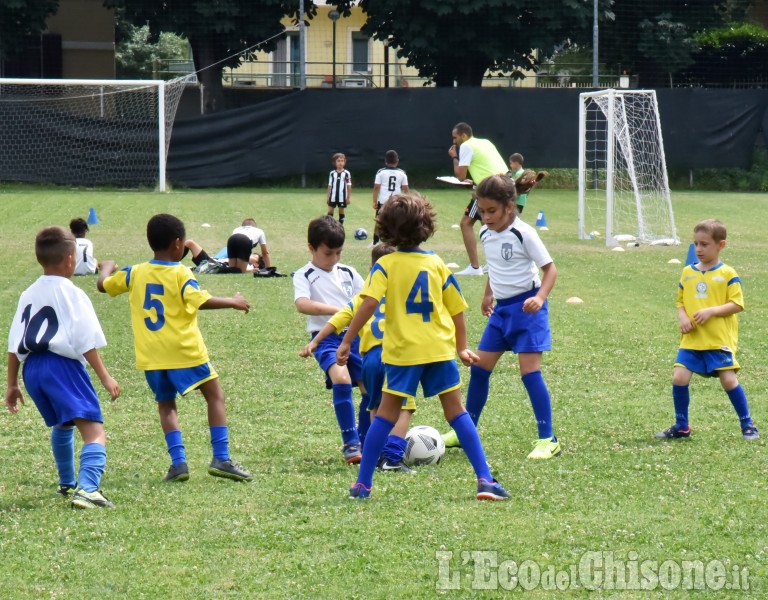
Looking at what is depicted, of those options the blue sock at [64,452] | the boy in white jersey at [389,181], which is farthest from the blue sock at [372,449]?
the boy in white jersey at [389,181]

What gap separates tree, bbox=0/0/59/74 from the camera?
30.8m

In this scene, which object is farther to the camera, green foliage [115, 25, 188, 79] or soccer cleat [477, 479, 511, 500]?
green foliage [115, 25, 188, 79]

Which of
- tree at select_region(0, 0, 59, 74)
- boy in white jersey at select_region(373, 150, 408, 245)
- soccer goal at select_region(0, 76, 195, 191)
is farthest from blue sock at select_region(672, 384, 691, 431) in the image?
tree at select_region(0, 0, 59, 74)

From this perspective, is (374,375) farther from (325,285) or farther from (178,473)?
(178,473)

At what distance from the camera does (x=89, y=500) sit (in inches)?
198

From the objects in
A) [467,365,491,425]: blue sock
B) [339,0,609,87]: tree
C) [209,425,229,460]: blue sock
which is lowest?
[209,425,229,460]: blue sock

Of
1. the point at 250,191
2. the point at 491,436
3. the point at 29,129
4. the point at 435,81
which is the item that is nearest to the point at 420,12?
the point at 435,81

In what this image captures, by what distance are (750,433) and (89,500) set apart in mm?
3749

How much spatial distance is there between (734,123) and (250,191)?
14001mm

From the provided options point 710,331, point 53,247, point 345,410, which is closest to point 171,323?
point 53,247

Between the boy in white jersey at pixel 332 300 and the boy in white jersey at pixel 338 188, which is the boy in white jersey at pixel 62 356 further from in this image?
the boy in white jersey at pixel 338 188

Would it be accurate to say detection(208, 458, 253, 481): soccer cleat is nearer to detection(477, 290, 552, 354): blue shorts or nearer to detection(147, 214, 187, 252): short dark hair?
detection(147, 214, 187, 252): short dark hair

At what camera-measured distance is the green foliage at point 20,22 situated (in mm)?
30828

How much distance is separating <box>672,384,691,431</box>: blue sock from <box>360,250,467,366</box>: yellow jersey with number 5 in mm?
1857
